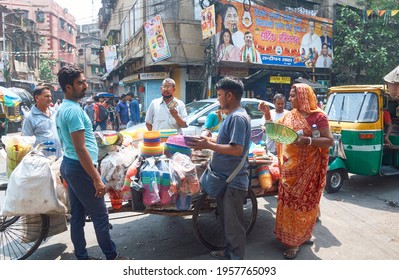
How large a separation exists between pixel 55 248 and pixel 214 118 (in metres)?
2.08

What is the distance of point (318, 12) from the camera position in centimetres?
1530

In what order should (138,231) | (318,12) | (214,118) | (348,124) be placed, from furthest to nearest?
(318,12) → (348,124) → (138,231) → (214,118)

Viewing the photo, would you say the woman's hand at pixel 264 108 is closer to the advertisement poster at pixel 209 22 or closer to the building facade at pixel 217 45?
A: the advertisement poster at pixel 209 22

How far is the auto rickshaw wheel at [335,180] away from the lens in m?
5.12

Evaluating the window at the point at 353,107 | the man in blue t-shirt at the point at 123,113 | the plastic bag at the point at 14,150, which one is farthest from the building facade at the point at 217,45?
the plastic bag at the point at 14,150

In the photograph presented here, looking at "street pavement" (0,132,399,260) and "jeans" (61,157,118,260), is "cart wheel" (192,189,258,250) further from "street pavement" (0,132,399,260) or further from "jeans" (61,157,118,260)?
"jeans" (61,157,118,260)

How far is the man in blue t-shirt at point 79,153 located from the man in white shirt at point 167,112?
142 cm

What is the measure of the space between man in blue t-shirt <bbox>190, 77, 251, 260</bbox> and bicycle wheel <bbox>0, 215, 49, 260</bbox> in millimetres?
1615

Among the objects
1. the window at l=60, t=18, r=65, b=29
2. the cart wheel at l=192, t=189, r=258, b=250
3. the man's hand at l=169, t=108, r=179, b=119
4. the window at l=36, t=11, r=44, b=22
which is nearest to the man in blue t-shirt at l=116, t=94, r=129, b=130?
the man's hand at l=169, t=108, r=179, b=119

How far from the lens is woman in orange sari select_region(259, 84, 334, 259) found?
2912mm

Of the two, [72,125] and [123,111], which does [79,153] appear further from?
[123,111]

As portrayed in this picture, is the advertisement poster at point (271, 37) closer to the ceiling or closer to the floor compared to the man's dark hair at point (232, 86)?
closer to the ceiling

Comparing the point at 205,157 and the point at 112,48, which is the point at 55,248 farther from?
the point at 112,48

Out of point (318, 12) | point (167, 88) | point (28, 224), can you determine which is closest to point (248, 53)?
point (318, 12)
